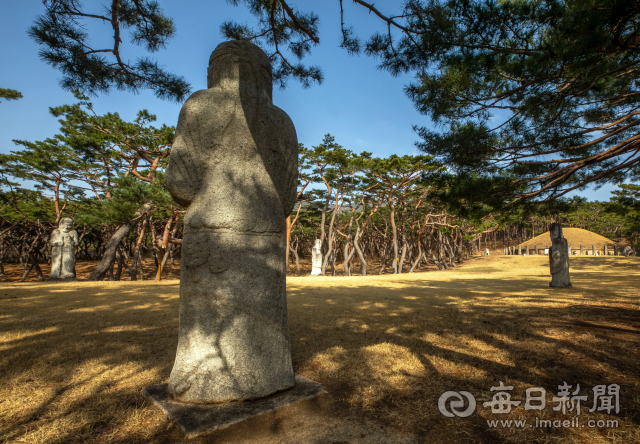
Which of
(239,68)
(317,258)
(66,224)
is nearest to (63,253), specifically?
(66,224)

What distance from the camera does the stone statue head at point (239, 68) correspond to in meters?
2.58

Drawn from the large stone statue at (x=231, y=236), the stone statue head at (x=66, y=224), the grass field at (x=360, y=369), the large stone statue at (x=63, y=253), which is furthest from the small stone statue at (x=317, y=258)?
the large stone statue at (x=231, y=236)

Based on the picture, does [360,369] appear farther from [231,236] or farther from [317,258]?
[317,258]

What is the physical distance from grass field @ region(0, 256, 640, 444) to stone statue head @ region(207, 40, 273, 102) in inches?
93.6

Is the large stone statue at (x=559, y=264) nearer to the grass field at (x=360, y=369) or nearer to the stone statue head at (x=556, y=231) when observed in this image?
the stone statue head at (x=556, y=231)

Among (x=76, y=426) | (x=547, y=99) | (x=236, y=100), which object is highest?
(x=547, y=99)

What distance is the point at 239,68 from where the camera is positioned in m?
2.60

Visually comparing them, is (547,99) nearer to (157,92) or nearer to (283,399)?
(283,399)

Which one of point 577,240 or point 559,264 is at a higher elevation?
point 577,240

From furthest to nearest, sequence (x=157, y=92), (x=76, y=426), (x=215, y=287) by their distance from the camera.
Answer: (x=157, y=92) < (x=215, y=287) < (x=76, y=426)

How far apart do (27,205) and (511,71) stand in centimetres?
2274

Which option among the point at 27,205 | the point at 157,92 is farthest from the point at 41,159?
the point at 157,92

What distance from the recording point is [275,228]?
2.48m

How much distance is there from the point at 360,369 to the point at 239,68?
276 cm
